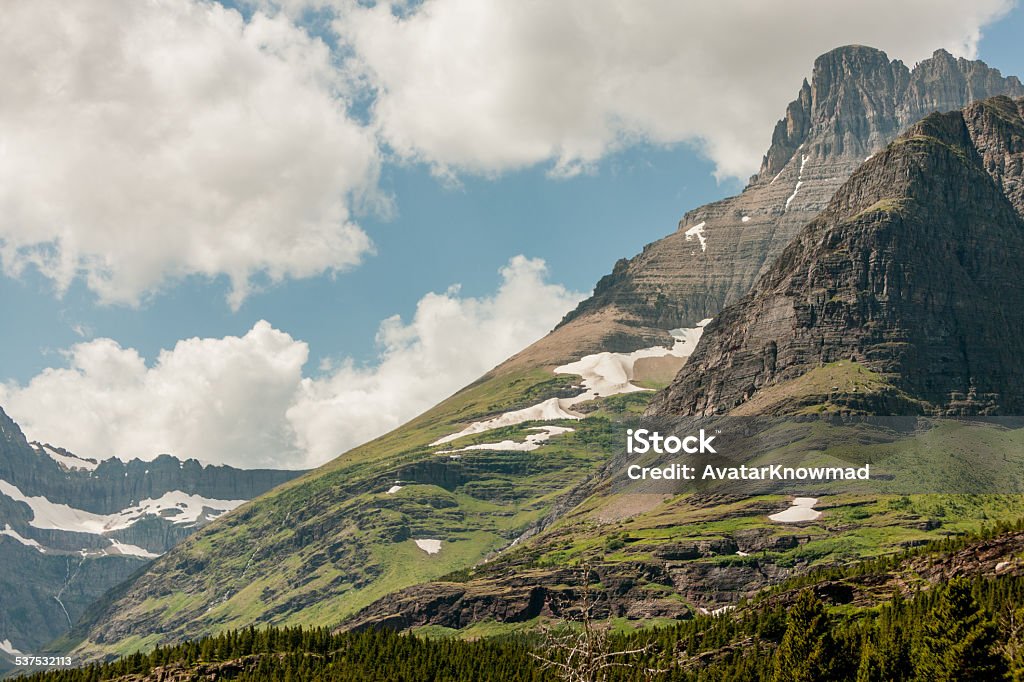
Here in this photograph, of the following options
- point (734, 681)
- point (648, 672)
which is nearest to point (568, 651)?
point (648, 672)

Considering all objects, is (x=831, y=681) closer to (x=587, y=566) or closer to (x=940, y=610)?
(x=940, y=610)

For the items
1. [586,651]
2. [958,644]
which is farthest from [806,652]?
[586,651]

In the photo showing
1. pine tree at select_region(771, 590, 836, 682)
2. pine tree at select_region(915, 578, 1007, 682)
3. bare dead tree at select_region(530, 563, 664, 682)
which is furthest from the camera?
pine tree at select_region(771, 590, 836, 682)

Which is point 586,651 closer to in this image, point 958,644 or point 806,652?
point 958,644

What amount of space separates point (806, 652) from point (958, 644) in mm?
23197

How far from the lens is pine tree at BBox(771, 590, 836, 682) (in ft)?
481

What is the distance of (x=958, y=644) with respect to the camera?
436 feet

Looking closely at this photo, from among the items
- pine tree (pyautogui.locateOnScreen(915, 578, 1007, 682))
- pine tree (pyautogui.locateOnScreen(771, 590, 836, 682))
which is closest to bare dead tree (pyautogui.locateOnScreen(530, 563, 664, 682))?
pine tree (pyautogui.locateOnScreen(915, 578, 1007, 682))

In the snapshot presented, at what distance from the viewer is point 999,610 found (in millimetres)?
179375

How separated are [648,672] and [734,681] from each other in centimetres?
14572

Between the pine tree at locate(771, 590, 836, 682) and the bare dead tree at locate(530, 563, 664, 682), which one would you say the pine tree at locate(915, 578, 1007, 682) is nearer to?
the pine tree at locate(771, 590, 836, 682)

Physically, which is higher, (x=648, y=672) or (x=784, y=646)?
(x=648, y=672)

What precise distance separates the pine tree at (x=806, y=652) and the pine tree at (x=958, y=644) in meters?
11.3

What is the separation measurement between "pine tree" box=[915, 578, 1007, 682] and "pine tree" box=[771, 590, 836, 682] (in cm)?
1125
